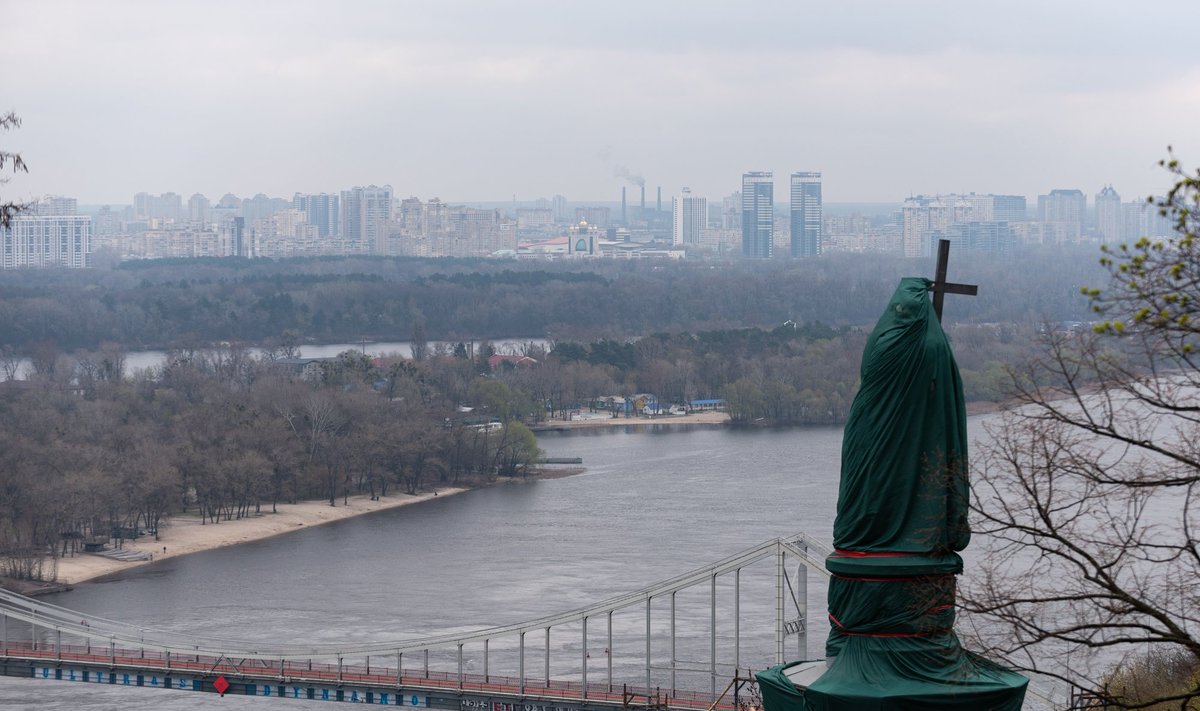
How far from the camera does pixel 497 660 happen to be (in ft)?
54.7

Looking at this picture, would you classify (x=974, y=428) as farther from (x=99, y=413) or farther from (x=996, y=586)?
(x=996, y=586)

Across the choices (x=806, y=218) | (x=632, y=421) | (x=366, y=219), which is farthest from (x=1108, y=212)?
(x=632, y=421)

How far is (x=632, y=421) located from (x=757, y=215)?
249 ft

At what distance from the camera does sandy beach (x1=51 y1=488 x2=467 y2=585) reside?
2323 centimetres

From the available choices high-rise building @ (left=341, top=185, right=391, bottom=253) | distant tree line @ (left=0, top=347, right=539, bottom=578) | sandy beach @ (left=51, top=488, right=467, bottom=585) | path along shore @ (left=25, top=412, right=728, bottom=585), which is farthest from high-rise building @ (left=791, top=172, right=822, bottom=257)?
sandy beach @ (left=51, top=488, right=467, bottom=585)

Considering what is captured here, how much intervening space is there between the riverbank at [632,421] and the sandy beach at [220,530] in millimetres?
9418

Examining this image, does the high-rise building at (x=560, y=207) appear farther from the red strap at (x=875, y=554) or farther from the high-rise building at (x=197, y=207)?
the red strap at (x=875, y=554)

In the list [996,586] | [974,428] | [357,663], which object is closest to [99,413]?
[974,428]

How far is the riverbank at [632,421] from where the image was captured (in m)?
39.2

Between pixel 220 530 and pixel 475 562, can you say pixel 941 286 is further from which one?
pixel 220 530

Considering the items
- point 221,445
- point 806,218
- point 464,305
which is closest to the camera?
point 221,445

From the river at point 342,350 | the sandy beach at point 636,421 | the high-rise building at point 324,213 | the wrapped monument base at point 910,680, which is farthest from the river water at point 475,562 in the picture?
the high-rise building at point 324,213

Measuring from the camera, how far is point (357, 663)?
1734cm

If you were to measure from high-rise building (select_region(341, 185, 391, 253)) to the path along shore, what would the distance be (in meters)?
84.9
